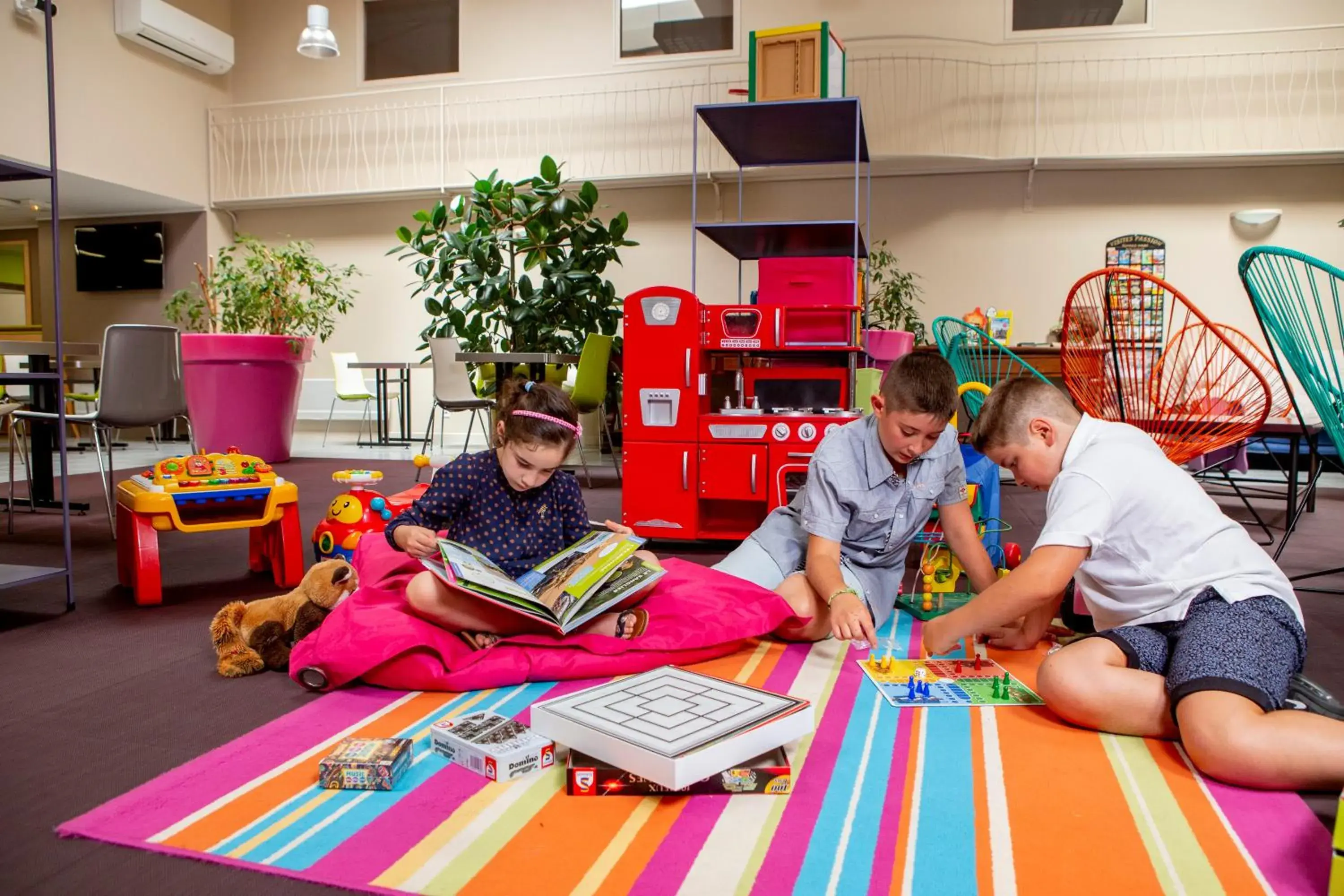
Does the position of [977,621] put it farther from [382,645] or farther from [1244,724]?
[382,645]

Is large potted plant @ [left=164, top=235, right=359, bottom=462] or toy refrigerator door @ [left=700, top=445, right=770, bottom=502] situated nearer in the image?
toy refrigerator door @ [left=700, top=445, right=770, bottom=502]

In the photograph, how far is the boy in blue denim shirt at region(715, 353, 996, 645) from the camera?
1920 mm

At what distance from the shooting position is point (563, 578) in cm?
186

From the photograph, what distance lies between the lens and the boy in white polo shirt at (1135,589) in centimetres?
139

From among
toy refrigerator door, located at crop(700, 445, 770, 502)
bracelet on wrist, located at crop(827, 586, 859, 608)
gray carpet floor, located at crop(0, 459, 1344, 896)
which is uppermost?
toy refrigerator door, located at crop(700, 445, 770, 502)

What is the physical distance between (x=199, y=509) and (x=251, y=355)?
12.0 ft

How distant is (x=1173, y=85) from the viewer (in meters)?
6.39

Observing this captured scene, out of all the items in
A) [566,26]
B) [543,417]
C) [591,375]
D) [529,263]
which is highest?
[566,26]

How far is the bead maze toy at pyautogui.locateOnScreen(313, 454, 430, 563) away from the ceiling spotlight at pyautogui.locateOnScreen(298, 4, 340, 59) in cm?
562

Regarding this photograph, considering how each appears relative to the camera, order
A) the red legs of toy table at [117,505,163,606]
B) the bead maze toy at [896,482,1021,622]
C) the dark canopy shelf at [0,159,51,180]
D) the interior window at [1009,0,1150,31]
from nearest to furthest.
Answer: the dark canopy shelf at [0,159,51,180] → the bead maze toy at [896,482,1021,622] → the red legs of toy table at [117,505,163,606] → the interior window at [1009,0,1150,31]

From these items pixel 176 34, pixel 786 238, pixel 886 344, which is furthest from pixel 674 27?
pixel 786 238

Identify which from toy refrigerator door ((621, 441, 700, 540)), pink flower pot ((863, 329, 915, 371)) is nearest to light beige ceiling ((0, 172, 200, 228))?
toy refrigerator door ((621, 441, 700, 540))

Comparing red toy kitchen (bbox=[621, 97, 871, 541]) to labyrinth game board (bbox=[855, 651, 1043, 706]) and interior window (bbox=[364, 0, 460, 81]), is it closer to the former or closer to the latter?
labyrinth game board (bbox=[855, 651, 1043, 706])

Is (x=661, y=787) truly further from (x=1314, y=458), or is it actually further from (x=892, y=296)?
(x=892, y=296)
